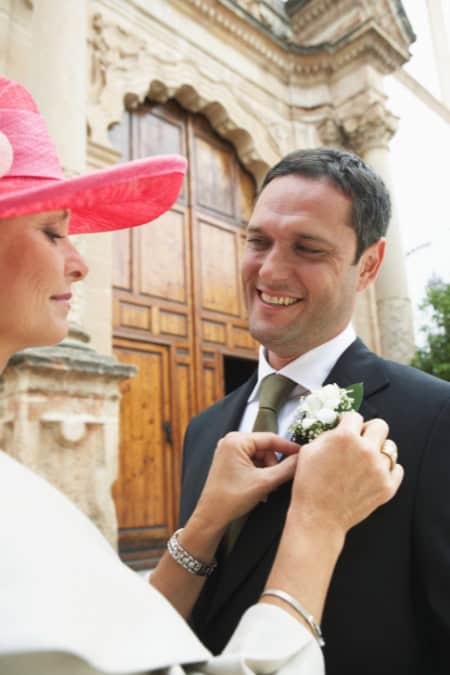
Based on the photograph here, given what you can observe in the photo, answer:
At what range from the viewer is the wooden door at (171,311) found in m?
5.60

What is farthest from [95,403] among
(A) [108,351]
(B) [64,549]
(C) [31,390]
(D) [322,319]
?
(B) [64,549]

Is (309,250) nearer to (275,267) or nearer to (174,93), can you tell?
(275,267)

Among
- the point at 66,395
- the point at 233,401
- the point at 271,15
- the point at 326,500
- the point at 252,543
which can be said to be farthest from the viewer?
the point at 271,15

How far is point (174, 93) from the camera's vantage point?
6.97 meters

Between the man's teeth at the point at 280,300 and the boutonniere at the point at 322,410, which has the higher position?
the man's teeth at the point at 280,300

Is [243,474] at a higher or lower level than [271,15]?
lower

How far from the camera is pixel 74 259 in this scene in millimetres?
1140

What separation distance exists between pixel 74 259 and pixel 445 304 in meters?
6.62

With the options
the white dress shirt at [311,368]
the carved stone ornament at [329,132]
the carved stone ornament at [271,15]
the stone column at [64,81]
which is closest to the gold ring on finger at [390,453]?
the white dress shirt at [311,368]

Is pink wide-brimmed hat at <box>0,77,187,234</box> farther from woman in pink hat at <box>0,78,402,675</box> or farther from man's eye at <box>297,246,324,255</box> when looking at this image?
man's eye at <box>297,246,324,255</box>

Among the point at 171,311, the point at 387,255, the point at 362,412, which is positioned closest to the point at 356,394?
the point at 362,412

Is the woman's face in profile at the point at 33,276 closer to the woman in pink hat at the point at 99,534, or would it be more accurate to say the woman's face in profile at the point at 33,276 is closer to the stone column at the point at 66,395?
the woman in pink hat at the point at 99,534

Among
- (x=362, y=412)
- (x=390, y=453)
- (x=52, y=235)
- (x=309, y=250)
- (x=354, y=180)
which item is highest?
(x=354, y=180)

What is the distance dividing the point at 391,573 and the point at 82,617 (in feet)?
2.27
